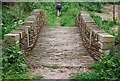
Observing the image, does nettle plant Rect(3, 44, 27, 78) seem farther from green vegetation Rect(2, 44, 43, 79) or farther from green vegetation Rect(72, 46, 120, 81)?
green vegetation Rect(72, 46, 120, 81)

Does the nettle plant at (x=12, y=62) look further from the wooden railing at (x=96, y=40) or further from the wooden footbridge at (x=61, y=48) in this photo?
the wooden railing at (x=96, y=40)

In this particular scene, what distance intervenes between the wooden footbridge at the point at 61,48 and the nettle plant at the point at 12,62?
26 cm

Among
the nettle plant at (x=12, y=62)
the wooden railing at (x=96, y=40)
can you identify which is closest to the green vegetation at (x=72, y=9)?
the wooden railing at (x=96, y=40)

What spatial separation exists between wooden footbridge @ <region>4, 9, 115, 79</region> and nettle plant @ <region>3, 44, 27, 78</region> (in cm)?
26

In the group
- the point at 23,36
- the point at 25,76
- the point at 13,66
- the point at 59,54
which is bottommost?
the point at 59,54

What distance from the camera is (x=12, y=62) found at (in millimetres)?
5879

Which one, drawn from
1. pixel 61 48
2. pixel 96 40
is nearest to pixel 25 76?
pixel 96 40

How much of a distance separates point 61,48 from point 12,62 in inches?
108

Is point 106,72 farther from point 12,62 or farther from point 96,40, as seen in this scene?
point 12,62

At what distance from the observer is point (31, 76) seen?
5.39 m

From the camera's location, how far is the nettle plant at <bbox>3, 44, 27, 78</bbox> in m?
5.55

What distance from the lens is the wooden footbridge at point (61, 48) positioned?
612cm

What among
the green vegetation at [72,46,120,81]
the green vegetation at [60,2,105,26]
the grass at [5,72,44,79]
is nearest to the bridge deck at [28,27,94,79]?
the grass at [5,72,44,79]

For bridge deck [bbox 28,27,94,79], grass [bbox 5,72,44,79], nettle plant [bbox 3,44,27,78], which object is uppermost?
nettle plant [bbox 3,44,27,78]
